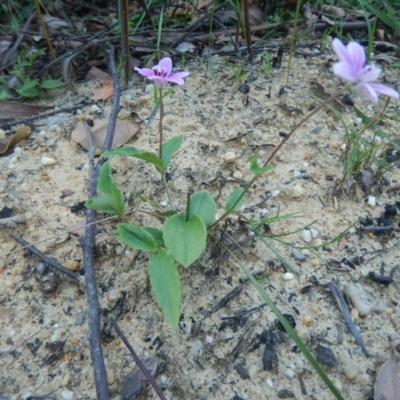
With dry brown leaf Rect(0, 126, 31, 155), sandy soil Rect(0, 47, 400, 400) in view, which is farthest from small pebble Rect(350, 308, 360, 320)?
dry brown leaf Rect(0, 126, 31, 155)

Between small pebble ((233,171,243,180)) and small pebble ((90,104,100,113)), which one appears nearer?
small pebble ((233,171,243,180))

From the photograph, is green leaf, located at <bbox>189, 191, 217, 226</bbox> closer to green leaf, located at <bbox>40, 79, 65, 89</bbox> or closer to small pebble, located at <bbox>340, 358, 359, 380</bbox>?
small pebble, located at <bbox>340, 358, 359, 380</bbox>

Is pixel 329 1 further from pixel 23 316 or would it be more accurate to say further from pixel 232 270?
pixel 23 316

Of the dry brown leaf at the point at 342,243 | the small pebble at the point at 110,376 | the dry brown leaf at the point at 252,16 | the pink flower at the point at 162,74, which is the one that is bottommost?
the small pebble at the point at 110,376

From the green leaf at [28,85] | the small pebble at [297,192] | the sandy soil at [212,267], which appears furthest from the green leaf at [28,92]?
the small pebble at [297,192]

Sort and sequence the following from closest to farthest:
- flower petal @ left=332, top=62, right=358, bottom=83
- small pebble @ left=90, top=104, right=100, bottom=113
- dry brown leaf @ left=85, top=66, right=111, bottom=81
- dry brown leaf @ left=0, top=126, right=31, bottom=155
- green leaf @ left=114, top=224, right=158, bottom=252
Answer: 1. flower petal @ left=332, top=62, right=358, bottom=83
2. green leaf @ left=114, top=224, right=158, bottom=252
3. dry brown leaf @ left=0, top=126, right=31, bottom=155
4. small pebble @ left=90, top=104, right=100, bottom=113
5. dry brown leaf @ left=85, top=66, right=111, bottom=81

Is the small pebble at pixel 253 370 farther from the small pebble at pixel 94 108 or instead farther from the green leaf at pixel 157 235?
the small pebble at pixel 94 108

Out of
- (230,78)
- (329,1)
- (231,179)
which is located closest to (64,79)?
(230,78)

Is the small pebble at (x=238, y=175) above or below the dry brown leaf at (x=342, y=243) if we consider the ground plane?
above
